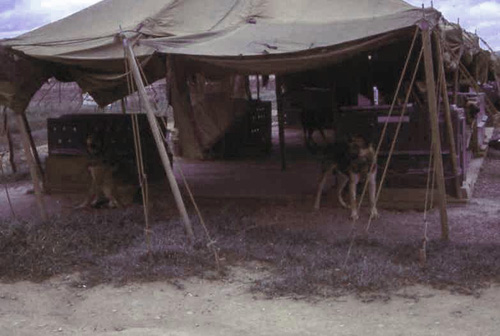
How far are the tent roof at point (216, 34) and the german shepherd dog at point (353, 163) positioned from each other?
1242mm

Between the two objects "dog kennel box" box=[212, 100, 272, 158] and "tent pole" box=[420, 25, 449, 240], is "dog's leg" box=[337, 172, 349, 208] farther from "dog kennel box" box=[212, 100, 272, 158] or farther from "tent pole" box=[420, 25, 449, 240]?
"dog kennel box" box=[212, 100, 272, 158]

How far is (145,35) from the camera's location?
8344 millimetres

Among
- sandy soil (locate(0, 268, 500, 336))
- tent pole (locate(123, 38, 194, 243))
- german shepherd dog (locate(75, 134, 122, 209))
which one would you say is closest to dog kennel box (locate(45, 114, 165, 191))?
german shepherd dog (locate(75, 134, 122, 209))

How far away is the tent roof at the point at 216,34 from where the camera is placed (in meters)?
7.50

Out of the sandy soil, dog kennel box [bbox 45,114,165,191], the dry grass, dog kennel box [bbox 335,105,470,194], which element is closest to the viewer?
the sandy soil

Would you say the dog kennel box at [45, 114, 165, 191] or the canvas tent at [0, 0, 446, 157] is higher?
the canvas tent at [0, 0, 446, 157]

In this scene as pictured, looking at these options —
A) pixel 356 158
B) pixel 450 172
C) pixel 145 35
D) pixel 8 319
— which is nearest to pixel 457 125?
pixel 450 172

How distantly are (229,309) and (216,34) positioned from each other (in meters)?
3.89

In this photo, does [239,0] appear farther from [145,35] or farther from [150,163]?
[150,163]

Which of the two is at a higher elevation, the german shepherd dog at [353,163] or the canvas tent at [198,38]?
the canvas tent at [198,38]

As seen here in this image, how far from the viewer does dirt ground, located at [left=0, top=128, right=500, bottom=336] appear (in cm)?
522

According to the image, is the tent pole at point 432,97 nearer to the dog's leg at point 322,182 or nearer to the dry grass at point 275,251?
the dry grass at point 275,251

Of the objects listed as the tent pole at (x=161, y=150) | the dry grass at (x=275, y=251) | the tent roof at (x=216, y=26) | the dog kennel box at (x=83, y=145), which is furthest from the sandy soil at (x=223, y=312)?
the dog kennel box at (x=83, y=145)

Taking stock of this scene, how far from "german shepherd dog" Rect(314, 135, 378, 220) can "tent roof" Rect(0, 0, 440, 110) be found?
4.07ft
